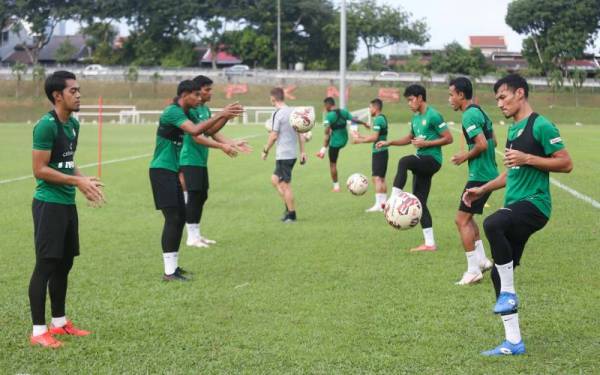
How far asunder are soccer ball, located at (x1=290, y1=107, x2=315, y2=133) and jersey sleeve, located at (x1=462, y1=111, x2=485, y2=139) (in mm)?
5080

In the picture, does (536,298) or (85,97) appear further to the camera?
(85,97)

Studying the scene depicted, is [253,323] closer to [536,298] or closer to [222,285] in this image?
[222,285]

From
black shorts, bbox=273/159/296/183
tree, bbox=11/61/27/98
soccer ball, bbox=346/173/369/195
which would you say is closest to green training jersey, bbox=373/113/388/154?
soccer ball, bbox=346/173/369/195

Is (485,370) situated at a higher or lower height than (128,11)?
lower

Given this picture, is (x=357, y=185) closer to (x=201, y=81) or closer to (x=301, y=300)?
(x=201, y=81)

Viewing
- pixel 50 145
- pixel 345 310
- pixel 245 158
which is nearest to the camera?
pixel 50 145

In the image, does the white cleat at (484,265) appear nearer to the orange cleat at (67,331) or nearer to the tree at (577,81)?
the orange cleat at (67,331)

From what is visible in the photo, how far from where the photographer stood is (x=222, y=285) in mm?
8969

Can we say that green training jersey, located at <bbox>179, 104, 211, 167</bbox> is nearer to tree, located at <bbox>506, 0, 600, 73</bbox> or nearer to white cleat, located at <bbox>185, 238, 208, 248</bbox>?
white cleat, located at <bbox>185, 238, 208, 248</bbox>

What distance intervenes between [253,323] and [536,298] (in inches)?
115

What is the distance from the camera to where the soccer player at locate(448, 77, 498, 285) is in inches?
348

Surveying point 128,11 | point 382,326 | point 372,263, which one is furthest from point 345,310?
point 128,11

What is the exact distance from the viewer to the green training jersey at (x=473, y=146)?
880 cm

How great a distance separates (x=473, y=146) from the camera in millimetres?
8922
